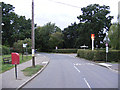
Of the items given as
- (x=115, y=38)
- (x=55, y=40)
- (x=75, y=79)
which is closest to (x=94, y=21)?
(x=115, y=38)

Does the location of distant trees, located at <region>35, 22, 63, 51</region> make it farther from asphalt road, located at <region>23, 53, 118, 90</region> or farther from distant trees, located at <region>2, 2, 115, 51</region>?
asphalt road, located at <region>23, 53, 118, 90</region>

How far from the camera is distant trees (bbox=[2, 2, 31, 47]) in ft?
200

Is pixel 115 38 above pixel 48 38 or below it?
below

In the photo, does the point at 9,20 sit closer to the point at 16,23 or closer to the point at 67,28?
the point at 16,23

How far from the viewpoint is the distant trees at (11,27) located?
61062 mm

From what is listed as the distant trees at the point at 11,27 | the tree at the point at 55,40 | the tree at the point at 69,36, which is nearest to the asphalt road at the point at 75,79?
the distant trees at the point at 11,27

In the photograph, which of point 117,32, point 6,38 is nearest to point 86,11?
point 117,32

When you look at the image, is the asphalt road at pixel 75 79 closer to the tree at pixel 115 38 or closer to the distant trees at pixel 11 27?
the tree at pixel 115 38

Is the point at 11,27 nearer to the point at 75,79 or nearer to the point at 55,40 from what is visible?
the point at 55,40

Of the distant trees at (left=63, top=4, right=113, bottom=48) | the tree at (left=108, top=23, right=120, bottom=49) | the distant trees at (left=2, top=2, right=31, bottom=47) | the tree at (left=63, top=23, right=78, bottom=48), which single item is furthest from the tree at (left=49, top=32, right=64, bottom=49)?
the tree at (left=108, top=23, right=120, bottom=49)

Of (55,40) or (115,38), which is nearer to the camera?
(115,38)

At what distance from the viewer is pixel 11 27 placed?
62969 millimetres

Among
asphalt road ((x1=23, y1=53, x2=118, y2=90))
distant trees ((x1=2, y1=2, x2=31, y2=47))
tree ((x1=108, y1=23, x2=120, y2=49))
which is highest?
distant trees ((x1=2, y1=2, x2=31, y2=47))

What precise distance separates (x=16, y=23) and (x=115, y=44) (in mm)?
38508
